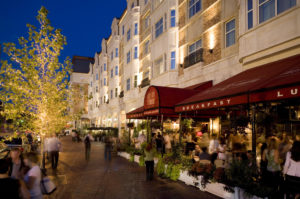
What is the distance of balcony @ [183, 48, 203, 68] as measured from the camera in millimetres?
14513

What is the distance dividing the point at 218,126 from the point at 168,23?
8652 millimetres

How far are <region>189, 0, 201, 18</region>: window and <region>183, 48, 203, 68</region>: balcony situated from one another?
285cm

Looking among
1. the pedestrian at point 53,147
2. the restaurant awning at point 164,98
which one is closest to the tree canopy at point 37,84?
the pedestrian at point 53,147

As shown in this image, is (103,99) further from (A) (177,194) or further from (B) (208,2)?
(A) (177,194)

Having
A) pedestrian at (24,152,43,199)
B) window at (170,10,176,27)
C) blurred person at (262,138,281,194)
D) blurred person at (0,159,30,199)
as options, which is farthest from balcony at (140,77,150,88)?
blurred person at (0,159,30,199)

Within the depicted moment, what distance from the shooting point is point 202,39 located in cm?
1466

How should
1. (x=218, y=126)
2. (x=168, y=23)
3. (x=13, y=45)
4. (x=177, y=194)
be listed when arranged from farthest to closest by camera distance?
(x=168, y=23), (x=218, y=126), (x=13, y=45), (x=177, y=194)

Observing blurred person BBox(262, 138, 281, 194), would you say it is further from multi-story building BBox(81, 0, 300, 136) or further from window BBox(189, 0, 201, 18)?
window BBox(189, 0, 201, 18)

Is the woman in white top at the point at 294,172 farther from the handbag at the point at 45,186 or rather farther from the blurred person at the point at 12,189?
the blurred person at the point at 12,189

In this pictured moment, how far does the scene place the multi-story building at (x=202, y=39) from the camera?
900 centimetres

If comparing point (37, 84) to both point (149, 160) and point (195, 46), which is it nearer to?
point (149, 160)

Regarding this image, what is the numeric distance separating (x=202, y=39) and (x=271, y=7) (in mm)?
5381

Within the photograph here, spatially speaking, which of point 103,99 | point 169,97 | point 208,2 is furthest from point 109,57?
point 169,97

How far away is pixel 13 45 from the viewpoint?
34.1 ft
